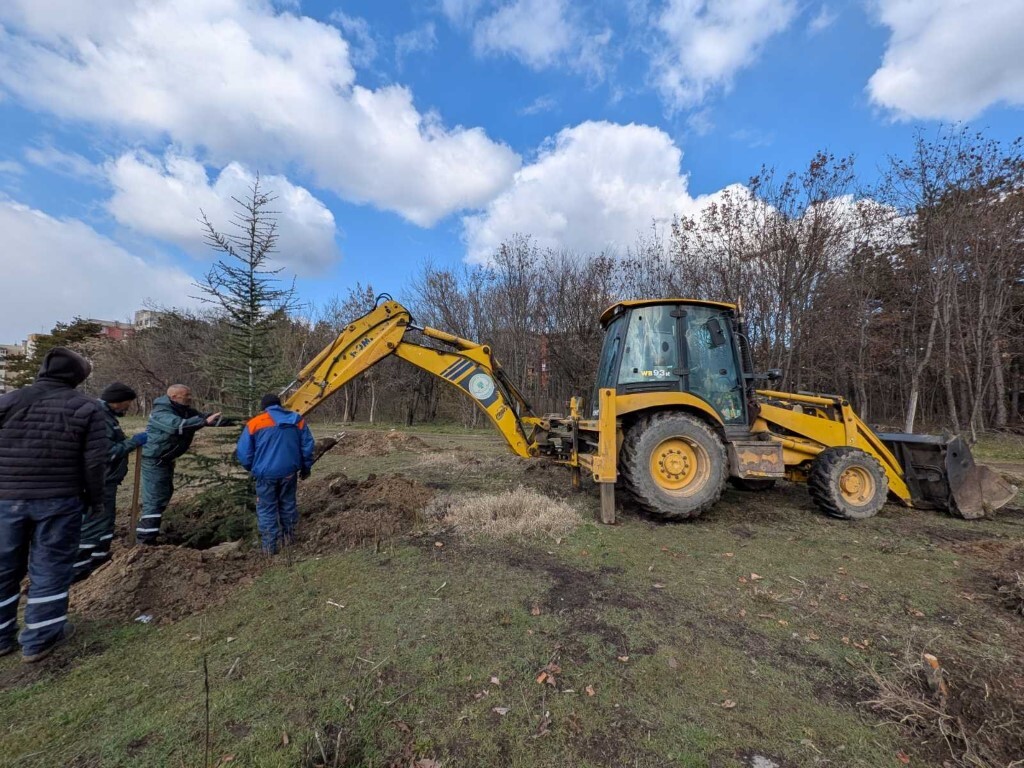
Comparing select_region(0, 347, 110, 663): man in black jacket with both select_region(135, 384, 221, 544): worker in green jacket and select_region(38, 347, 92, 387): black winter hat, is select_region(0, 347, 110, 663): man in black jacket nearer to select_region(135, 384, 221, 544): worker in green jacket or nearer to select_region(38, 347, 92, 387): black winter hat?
select_region(38, 347, 92, 387): black winter hat

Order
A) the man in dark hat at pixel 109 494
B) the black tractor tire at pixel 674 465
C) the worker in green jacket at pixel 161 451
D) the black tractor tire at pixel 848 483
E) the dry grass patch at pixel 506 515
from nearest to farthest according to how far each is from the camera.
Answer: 1. the man in dark hat at pixel 109 494
2. the worker in green jacket at pixel 161 451
3. the dry grass patch at pixel 506 515
4. the black tractor tire at pixel 674 465
5. the black tractor tire at pixel 848 483

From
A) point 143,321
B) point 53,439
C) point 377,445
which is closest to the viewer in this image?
point 53,439

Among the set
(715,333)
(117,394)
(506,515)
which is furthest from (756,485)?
(117,394)

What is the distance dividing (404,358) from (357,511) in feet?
6.72

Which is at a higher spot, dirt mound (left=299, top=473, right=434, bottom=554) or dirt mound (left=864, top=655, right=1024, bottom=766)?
dirt mound (left=299, top=473, right=434, bottom=554)

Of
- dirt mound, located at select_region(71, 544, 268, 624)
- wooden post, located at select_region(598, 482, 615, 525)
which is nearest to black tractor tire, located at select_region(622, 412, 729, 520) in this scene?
wooden post, located at select_region(598, 482, 615, 525)

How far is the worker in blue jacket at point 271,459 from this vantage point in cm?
429

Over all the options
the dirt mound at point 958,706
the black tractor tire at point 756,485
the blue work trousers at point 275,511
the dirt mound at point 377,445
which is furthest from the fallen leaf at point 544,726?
the dirt mound at point 377,445

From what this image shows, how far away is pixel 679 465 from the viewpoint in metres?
5.27

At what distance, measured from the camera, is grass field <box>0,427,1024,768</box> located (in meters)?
1.99

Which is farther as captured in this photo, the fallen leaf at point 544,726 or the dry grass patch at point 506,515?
the dry grass patch at point 506,515

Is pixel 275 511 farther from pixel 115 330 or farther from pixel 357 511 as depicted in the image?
pixel 115 330

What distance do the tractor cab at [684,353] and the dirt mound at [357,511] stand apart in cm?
300

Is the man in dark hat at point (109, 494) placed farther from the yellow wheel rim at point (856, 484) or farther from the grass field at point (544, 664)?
the yellow wheel rim at point (856, 484)
